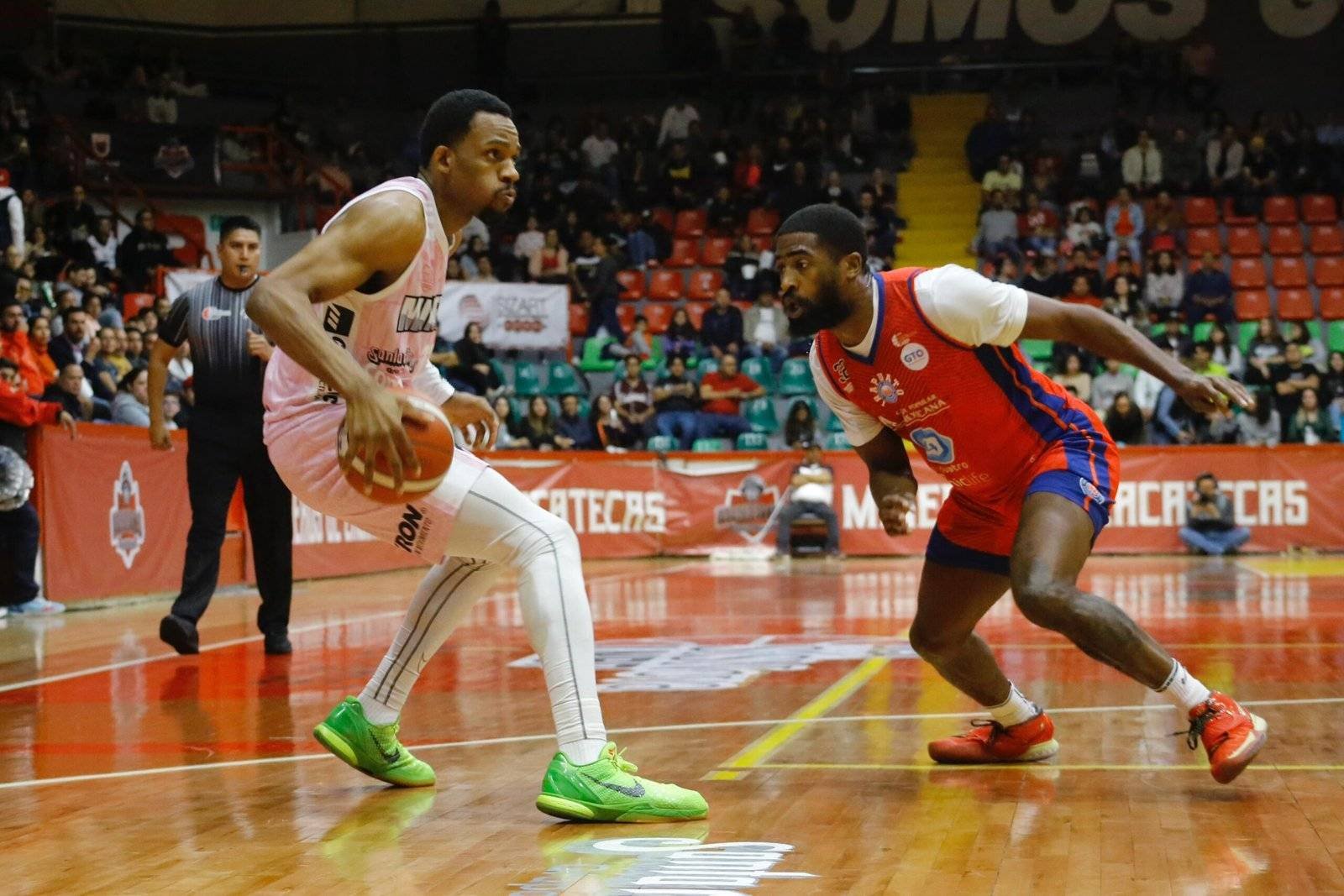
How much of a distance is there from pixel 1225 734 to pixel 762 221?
68.7 feet

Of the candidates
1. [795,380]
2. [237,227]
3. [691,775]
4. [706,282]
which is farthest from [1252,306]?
[691,775]

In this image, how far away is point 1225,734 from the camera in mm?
4336

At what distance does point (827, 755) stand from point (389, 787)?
1372mm

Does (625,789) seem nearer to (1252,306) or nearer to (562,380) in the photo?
(562,380)

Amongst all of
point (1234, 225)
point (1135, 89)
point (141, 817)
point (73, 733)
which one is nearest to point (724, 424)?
point (1234, 225)

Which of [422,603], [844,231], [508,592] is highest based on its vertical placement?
[844,231]

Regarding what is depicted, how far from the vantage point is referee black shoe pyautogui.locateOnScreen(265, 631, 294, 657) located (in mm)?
8336

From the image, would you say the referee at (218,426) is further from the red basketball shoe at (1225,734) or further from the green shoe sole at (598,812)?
the red basketball shoe at (1225,734)

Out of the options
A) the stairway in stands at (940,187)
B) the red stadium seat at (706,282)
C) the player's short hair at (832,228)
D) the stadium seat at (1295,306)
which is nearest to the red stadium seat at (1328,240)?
the stadium seat at (1295,306)

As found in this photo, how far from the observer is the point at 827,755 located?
5.02m

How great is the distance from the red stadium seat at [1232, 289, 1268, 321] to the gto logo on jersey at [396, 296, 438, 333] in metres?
19.7

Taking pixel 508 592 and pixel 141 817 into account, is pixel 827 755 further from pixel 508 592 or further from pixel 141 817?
pixel 508 592

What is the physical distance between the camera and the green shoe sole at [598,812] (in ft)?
13.2

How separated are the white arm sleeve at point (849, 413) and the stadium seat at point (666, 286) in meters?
18.5
